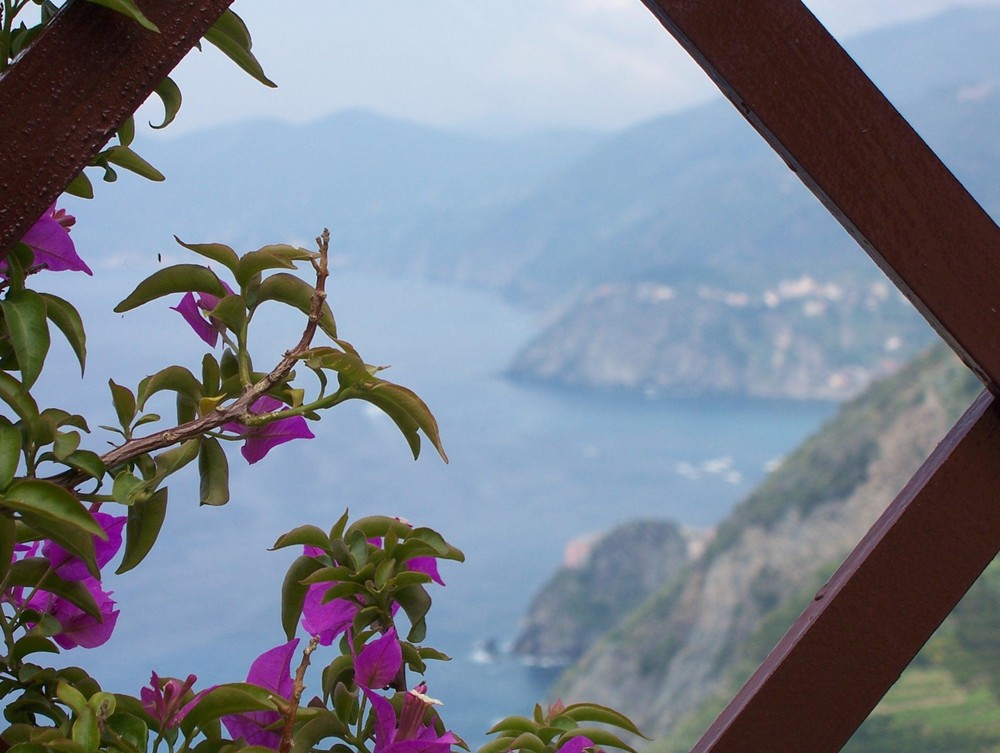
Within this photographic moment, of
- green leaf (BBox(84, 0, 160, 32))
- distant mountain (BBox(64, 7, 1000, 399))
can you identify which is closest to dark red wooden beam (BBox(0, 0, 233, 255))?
green leaf (BBox(84, 0, 160, 32))

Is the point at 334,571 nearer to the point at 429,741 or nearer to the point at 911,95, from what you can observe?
the point at 429,741

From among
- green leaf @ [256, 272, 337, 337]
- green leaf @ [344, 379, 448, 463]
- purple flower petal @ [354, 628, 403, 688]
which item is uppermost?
green leaf @ [256, 272, 337, 337]

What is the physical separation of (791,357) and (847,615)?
12.2 m

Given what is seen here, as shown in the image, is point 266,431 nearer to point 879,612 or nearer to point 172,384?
point 172,384

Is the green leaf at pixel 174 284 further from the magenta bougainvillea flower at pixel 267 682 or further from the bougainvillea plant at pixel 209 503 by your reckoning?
the magenta bougainvillea flower at pixel 267 682

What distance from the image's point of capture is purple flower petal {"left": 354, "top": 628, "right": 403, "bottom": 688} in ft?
1.03

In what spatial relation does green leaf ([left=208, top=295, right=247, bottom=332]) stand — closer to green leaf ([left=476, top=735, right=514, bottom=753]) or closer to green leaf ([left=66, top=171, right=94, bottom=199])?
green leaf ([left=66, top=171, right=94, bottom=199])

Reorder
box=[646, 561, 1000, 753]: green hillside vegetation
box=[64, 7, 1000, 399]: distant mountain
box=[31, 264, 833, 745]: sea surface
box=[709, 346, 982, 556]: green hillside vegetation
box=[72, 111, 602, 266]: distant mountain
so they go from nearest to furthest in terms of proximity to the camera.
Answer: box=[31, 264, 833, 745]: sea surface < box=[72, 111, 602, 266]: distant mountain < box=[646, 561, 1000, 753]: green hillside vegetation < box=[709, 346, 982, 556]: green hillside vegetation < box=[64, 7, 1000, 399]: distant mountain

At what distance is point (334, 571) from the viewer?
32 cm

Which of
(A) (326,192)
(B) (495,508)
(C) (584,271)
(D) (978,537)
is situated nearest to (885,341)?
(C) (584,271)

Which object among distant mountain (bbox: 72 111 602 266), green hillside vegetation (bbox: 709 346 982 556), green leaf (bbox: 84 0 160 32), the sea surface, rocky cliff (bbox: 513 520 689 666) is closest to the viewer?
green leaf (bbox: 84 0 160 32)

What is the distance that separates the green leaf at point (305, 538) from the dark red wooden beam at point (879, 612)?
157mm

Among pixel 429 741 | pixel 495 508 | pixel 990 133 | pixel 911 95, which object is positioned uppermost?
pixel 911 95

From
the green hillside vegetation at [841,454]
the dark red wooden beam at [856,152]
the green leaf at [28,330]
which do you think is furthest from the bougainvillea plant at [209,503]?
the green hillside vegetation at [841,454]
